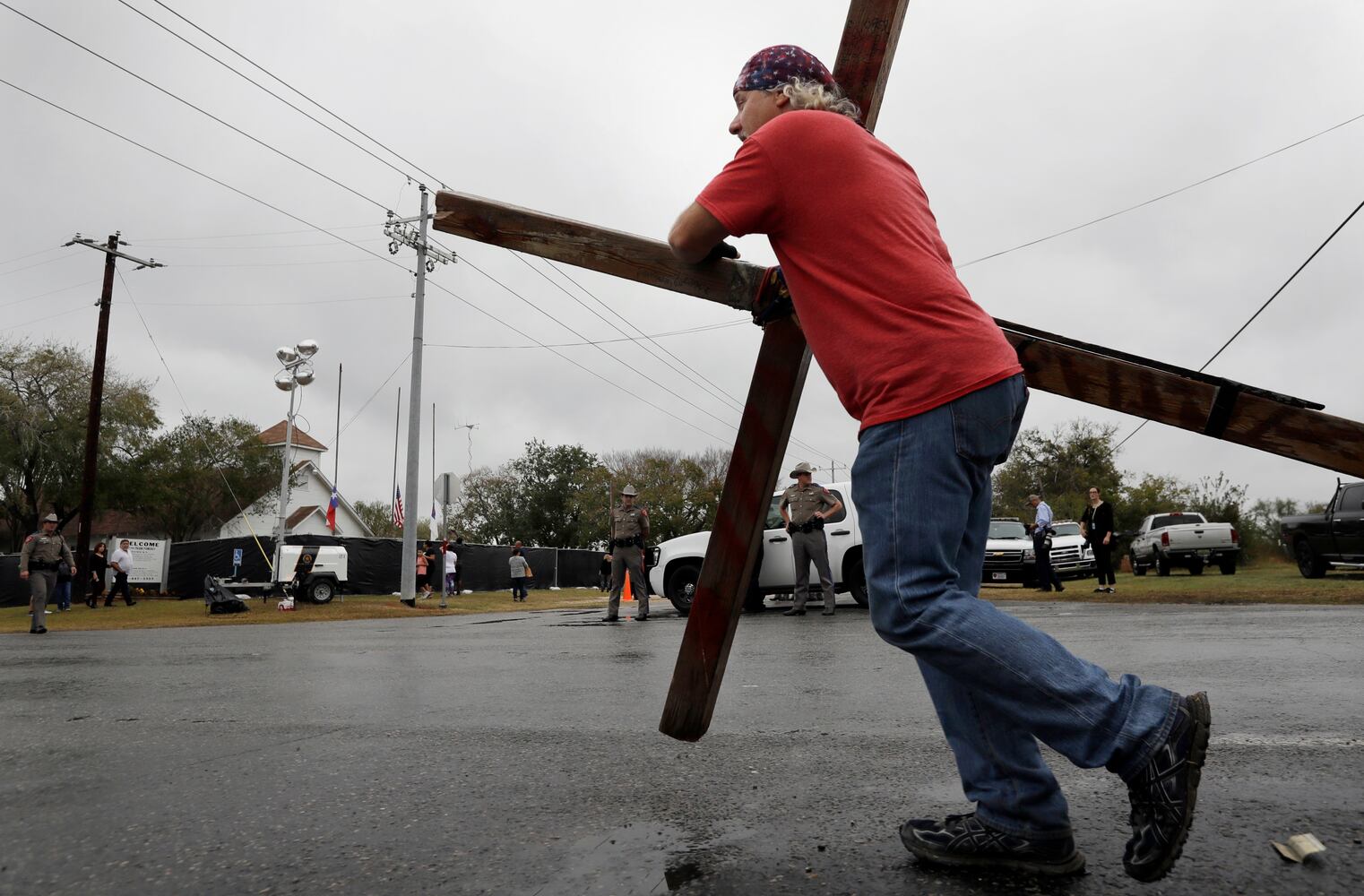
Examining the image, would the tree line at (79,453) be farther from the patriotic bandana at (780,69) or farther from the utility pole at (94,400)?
the patriotic bandana at (780,69)

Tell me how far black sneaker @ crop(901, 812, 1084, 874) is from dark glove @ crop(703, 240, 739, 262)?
1.38 metres

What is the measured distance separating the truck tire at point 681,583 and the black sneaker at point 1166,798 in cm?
1255

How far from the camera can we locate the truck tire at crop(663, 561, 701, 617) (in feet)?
46.9

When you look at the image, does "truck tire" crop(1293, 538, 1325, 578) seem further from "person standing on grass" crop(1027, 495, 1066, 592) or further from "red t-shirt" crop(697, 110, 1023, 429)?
"red t-shirt" crop(697, 110, 1023, 429)

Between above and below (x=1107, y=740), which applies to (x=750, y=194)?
above

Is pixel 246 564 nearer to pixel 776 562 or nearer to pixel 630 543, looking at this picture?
pixel 630 543

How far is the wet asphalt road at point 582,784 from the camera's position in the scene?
202 cm

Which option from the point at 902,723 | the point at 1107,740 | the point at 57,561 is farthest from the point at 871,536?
the point at 57,561

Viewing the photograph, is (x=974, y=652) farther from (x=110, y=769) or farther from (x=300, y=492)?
(x=300, y=492)

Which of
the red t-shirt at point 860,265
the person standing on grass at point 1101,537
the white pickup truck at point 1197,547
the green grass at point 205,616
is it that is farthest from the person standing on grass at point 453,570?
the red t-shirt at point 860,265

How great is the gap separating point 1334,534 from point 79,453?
44.4m

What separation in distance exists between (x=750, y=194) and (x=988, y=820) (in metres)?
1.44

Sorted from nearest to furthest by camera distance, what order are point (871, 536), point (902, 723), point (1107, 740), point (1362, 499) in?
1. point (1107, 740)
2. point (871, 536)
3. point (902, 723)
4. point (1362, 499)

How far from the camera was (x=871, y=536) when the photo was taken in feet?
6.49
